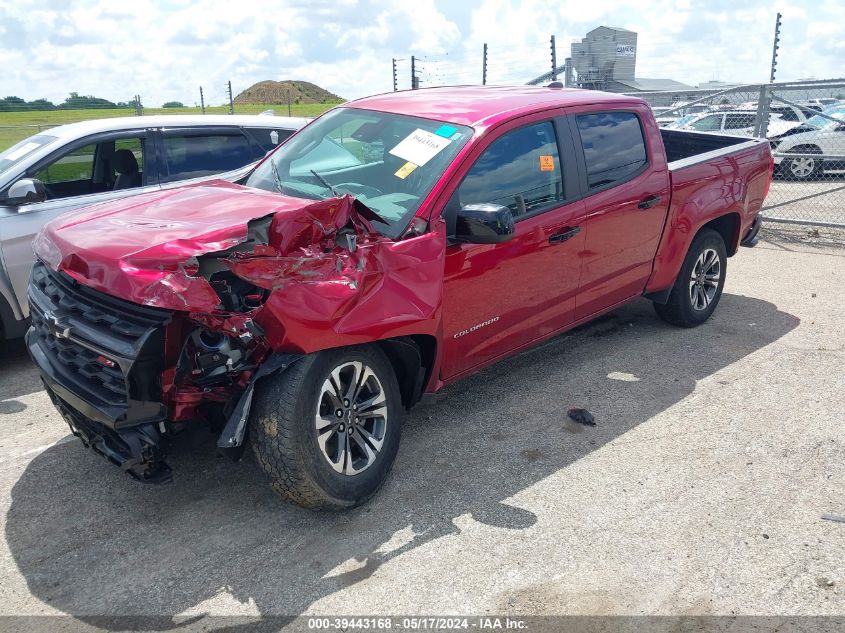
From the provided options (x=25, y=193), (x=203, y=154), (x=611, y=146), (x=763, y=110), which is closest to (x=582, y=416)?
(x=611, y=146)

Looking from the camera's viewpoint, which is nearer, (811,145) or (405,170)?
(405,170)

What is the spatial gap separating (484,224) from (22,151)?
4.26 meters

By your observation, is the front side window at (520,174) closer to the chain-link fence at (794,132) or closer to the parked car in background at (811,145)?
the chain-link fence at (794,132)

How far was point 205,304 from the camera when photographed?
9.39 feet

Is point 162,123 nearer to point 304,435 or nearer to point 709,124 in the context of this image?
point 304,435

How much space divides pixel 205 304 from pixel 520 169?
214cm

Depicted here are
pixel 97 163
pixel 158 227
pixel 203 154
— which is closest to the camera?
pixel 158 227

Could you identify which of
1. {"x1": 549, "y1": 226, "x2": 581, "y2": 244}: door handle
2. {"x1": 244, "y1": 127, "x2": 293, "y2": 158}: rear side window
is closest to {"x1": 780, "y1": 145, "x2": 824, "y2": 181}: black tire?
{"x1": 244, "y1": 127, "x2": 293, "y2": 158}: rear side window

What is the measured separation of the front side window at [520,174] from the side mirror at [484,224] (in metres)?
Answer: 0.17

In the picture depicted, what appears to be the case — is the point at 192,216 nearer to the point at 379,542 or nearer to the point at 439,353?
the point at 439,353

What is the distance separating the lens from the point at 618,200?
4820 mm

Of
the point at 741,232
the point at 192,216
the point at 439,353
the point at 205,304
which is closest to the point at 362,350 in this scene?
the point at 439,353

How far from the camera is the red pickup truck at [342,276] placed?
2992 mm

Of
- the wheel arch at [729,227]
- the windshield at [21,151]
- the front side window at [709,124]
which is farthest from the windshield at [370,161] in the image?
the front side window at [709,124]
